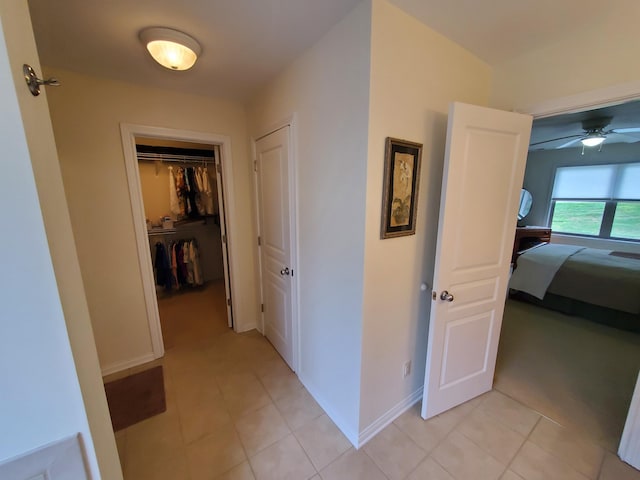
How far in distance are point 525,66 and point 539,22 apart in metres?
0.38

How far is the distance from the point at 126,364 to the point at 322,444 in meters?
1.88

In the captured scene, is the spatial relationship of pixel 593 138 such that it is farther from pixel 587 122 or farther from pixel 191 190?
pixel 191 190

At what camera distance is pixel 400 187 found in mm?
1424

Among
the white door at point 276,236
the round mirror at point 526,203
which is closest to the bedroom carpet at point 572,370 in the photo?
the white door at point 276,236

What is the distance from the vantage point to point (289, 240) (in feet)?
6.72

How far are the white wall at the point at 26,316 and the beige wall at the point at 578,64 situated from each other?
2345 mm

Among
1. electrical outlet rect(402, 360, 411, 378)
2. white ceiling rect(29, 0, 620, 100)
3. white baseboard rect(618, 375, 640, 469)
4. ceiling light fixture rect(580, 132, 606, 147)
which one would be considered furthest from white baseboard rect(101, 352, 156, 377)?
ceiling light fixture rect(580, 132, 606, 147)

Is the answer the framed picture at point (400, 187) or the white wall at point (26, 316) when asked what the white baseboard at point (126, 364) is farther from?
the framed picture at point (400, 187)

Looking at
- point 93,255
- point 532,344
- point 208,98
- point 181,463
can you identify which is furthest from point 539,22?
point 93,255

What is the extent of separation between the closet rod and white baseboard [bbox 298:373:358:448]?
317cm

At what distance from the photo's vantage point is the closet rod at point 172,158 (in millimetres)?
3319

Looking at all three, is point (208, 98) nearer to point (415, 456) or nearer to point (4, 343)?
point (4, 343)

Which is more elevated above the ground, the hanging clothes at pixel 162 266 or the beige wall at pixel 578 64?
the beige wall at pixel 578 64

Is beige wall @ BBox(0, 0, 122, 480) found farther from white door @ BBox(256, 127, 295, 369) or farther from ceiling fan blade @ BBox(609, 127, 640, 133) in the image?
ceiling fan blade @ BBox(609, 127, 640, 133)
